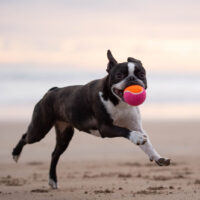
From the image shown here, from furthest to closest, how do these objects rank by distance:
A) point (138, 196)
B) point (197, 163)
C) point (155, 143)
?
point (155, 143), point (197, 163), point (138, 196)

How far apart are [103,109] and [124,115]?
0.38 m

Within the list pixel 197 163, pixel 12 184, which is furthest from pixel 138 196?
pixel 197 163

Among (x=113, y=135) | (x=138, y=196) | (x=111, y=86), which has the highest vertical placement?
(x=111, y=86)

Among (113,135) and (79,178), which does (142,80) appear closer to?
(113,135)

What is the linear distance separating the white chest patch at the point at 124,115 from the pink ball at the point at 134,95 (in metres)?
0.61

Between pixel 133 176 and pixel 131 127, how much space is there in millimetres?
5163

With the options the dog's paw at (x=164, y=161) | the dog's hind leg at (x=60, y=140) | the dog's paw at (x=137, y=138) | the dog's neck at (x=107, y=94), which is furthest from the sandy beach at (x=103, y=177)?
the dog's neck at (x=107, y=94)

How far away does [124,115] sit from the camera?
38.7ft

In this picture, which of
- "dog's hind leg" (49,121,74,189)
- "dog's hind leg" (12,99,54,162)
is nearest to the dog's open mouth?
"dog's hind leg" (12,99,54,162)

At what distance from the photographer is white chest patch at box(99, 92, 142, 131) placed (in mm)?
11688

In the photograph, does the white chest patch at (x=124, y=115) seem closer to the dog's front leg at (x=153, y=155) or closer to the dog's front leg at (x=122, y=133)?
the dog's front leg at (x=122, y=133)

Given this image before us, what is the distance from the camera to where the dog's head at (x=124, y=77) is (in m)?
11.3

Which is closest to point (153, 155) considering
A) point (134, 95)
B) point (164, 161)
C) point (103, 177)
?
point (164, 161)

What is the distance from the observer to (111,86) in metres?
11.5
